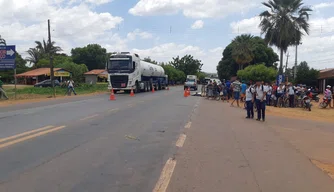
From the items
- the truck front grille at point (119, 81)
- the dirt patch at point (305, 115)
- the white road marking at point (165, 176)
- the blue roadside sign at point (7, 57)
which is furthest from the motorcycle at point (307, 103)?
the blue roadside sign at point (7, 57)

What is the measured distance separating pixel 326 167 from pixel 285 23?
35.2 m

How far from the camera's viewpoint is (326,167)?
300 inches

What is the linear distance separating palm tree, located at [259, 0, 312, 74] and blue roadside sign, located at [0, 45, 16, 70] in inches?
1050

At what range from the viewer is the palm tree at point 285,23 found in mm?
39938

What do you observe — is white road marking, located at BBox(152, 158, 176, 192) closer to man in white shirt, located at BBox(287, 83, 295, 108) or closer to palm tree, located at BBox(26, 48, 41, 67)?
man in white shirt, located at BBox(287, 83, 295, 108)

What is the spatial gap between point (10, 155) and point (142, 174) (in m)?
3.03

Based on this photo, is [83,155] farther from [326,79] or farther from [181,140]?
[326,79]

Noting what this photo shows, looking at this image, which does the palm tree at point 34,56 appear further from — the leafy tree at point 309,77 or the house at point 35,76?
the leafy tree at point 309,77

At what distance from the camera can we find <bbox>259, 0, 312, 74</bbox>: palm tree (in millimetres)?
39938

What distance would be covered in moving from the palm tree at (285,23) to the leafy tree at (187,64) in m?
84.0

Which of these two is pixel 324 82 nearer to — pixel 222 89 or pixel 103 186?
pixel 222 89

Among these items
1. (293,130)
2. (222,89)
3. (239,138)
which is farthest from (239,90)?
(239,138)

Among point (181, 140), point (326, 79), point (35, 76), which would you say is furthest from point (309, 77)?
point (35, 76)

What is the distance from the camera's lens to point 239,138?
35.4ft
